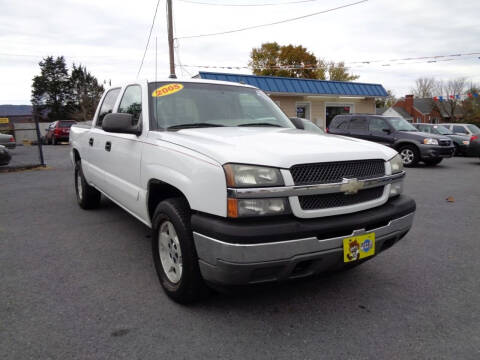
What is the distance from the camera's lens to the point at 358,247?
2439mm

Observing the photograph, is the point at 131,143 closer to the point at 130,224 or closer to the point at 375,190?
the point at 130,224

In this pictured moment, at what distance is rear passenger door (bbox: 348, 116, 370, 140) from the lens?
1257 cm

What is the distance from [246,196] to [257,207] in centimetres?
10

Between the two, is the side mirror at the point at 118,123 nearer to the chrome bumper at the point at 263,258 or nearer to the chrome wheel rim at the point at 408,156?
the chrome bumper at the point at 263,258

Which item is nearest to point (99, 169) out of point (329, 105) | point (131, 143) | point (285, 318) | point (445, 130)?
point (131, 143)

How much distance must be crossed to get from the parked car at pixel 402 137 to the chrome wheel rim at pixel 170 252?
1060 centimetres

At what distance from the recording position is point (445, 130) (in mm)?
16672

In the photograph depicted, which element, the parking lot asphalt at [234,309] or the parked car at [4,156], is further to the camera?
the parked car at [4,156]

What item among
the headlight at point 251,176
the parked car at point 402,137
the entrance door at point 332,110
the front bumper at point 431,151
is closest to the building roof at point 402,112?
the entrance door at point 332,110

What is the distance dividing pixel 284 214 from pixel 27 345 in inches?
71.5

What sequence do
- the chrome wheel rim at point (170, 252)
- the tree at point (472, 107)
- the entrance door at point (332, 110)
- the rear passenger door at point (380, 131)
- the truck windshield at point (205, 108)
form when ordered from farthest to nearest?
the tree at point (472, 107)
the entrance door at point (332, 110)
the rear passenger door at point (380, 131)
the truck windshield at point (205, 108)
the chrome wheel rim at point (170, 252)

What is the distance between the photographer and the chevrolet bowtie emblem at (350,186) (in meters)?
2.42

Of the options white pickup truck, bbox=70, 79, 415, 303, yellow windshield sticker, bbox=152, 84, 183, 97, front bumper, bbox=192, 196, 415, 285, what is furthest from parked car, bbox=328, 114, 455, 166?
front bumper, bbox=192, 196, 415, 285

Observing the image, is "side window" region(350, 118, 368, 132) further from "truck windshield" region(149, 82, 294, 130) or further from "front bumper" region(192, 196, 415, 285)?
"front bumper" region(192, 196, 415, 285)
